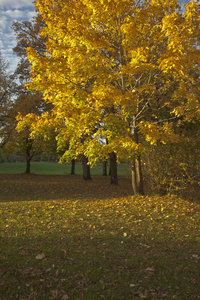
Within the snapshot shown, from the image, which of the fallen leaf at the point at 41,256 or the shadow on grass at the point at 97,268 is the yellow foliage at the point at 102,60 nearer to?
the shadow on grass at the point at 97,268

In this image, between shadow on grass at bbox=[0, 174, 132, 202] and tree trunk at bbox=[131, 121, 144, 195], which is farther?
shadow on grass at bbox=[0, 174, 132, 202]

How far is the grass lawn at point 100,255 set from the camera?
3.43 m

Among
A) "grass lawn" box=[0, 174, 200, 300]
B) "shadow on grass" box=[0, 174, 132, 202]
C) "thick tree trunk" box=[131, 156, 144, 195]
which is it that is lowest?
"shadow on grass" box=[0, 174, 132, 202]

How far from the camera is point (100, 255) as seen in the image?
4.42 m

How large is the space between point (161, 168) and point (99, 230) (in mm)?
4971

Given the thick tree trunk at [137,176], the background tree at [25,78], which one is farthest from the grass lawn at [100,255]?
the background tree at [25,78]

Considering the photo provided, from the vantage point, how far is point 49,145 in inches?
925

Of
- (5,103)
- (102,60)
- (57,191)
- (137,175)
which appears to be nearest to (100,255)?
(137,175)

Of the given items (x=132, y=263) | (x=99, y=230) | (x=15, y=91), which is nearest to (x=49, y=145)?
(x=15, y=91)

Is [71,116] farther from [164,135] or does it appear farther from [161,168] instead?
[161,168]

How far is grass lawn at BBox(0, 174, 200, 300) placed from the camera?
343cm

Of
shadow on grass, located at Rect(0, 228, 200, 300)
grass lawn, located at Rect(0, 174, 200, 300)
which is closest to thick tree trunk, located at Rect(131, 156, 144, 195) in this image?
grass lawn, located at Rect(0, 174, 200, 300)

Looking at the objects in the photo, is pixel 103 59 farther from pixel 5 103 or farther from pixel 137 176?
pixel 5 103

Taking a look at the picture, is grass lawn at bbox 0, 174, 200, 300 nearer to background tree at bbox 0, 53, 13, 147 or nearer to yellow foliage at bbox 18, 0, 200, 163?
yellow foliage at bbox 18, 0, 200, 163
